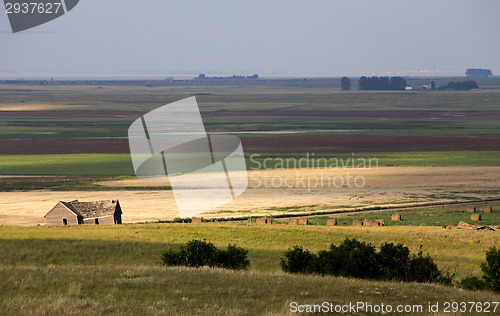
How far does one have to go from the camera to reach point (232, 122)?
143m

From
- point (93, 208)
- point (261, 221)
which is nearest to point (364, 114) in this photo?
point (261, 221)

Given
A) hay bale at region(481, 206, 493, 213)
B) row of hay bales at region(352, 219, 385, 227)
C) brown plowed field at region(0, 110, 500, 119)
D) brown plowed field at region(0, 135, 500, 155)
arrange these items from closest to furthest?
1. row of hay bales at region(352, 219, 385, 227)
2. hay bale at region(481, 206, 493, 213)
3. brown plowed field at region(0, 135, 500, 155)
4. brown plowed field at region(0, 110, 500, 119)

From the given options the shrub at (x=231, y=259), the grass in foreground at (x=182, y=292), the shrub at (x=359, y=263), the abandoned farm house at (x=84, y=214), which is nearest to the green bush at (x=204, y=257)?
the shrub at (x=231, y=259)

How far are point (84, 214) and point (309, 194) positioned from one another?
2395cm

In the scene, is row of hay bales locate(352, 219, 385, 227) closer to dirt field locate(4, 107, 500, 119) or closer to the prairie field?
the prairie field

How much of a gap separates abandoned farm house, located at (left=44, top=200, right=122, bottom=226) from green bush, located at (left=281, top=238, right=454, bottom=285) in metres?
29.8

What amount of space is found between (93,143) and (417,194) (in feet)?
197

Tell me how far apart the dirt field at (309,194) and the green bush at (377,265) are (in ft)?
101

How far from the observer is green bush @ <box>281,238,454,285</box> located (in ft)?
76.9


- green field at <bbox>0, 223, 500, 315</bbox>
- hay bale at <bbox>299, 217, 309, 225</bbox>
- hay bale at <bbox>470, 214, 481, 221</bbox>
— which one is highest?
green field at <bbox>0, 223, 500, 315</bbox>

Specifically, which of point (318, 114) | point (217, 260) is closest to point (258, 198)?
point (217, 260)

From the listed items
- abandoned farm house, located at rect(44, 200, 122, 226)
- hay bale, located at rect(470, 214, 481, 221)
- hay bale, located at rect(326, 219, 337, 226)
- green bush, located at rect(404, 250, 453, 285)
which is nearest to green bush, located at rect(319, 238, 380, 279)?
green bush, located at rect(404, 250, 453, 285)

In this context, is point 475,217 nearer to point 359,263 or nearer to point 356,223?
point 356,223

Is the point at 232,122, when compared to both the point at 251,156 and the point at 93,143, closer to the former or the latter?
the point at 93,143
